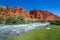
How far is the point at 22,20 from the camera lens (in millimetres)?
66062

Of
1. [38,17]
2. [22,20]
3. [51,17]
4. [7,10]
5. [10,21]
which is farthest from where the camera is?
[38,17]

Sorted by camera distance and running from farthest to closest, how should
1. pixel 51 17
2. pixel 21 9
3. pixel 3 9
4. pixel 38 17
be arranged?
pixel 38 17
pixel 51 17
pixel 21 9
pixel 3 9

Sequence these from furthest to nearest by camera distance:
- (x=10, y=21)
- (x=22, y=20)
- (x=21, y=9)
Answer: (x=21, y=9) → (x=22, y=20) → (x=10, y=21)

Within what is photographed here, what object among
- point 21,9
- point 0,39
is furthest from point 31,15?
point 0,39

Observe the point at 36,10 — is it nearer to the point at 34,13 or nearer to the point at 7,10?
the point at 34,13

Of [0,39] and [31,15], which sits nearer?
[0,39]

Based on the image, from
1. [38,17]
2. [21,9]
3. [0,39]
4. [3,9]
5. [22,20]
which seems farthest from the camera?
[38,17]

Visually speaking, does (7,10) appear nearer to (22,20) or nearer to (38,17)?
(22,20)

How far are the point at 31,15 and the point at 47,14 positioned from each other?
16.4m

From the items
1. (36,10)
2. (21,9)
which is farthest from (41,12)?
(21,9)

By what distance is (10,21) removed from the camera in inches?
2122

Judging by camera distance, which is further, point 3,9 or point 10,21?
point 3,9

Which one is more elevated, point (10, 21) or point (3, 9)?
point (3, 9)

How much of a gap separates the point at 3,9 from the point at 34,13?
2474 inches
